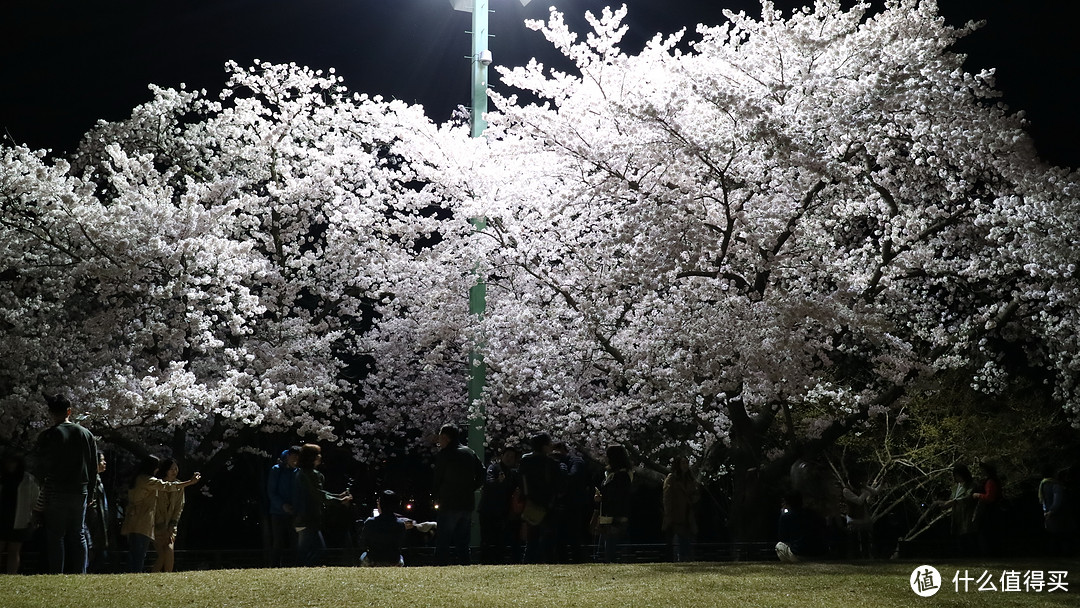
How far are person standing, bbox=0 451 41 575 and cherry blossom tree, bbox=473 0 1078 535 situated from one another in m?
6.61

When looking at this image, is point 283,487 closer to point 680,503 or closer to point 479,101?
point 680,503

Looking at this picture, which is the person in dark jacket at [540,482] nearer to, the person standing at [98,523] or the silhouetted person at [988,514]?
the person standing at [98,523]

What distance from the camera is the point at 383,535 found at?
37.7 ft

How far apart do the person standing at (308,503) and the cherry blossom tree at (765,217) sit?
457 centimetres

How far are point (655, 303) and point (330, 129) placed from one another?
9.06 metres

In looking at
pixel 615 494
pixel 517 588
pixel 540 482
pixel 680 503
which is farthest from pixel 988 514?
pixel 517 588

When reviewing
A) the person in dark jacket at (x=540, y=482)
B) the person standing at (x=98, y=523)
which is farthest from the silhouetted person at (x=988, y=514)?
the person standing at (x=98, y=523)

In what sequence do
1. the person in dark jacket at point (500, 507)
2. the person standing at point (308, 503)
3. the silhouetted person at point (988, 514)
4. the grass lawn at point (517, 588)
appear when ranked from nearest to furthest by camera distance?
the grass lawn at point (517, 588), the person standing at point (308, 503), the silhouetted person at point (988, 514), the person in dark jacket at point (500, 507)

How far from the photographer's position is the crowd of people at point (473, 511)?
11.0 meters

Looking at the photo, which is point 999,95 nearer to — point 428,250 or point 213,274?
point 428,250

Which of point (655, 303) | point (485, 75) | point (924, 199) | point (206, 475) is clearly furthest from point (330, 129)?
point (924, 199)

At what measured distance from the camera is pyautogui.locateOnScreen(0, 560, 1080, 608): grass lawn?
7047 mm

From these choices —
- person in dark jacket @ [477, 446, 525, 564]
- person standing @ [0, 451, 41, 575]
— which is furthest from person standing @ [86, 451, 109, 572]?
person in dark jacket @ [477, 446, 525, 564]

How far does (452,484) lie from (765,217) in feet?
16.9
